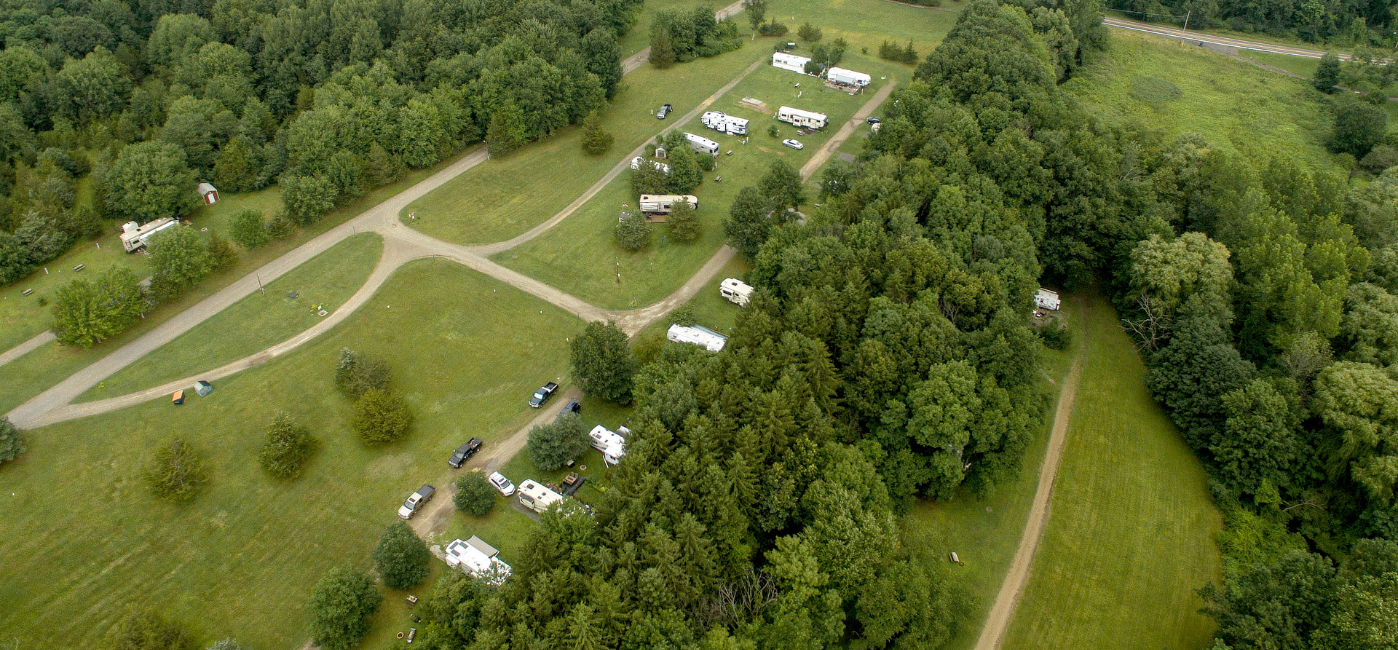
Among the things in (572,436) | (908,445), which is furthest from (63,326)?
(908,445)

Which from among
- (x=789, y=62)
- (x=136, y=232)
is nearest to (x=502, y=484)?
(x=136, y=232)

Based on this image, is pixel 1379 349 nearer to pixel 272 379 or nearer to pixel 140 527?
pixel 272 379

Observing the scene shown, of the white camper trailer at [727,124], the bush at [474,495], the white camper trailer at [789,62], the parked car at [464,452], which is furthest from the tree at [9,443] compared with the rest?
the white camper trailer at [789,62]

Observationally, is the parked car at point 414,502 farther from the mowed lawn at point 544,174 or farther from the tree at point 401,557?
the mowed lawn at point 544,174

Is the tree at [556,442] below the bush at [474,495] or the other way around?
the other way around

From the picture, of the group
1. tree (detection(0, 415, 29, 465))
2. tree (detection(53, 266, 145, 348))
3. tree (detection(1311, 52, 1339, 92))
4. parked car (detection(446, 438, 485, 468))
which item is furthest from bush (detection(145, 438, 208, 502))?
tree (detection(1311, 52, 1339, 92))

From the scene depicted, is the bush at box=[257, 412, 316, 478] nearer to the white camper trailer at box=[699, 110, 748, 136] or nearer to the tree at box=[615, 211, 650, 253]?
the tree at box=[615, 211, 650, 253]
